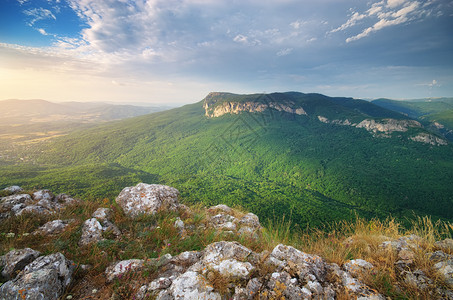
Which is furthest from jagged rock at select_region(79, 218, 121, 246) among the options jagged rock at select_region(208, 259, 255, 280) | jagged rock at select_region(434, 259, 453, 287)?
jagged rock at select_region(434, 259, 453, 287)

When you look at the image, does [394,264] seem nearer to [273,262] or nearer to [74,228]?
[273,262]

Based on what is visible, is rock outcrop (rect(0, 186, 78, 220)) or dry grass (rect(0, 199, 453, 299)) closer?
dry grass (rect(0, 199, 453, 299))

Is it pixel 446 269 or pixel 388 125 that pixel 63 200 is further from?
pixel 388 125

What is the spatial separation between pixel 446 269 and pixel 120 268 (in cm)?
576

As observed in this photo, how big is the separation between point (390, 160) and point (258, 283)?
128866mm

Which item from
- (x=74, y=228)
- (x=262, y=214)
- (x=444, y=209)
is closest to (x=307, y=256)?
(x=74, y=228)

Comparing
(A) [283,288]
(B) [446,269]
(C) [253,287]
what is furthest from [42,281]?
(B) [446,269]

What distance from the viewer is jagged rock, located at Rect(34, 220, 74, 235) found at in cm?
439

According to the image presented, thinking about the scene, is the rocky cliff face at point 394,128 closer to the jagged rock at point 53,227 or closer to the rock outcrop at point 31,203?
the jagged rock at point 53,227

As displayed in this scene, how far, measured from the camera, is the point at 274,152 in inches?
4382

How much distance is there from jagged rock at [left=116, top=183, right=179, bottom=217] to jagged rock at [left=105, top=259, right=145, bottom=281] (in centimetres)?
266

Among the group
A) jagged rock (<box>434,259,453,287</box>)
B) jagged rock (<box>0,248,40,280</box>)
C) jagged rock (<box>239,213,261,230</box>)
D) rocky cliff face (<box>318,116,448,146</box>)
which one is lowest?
rocky cliff face (<box>318,116,448,146</box>)

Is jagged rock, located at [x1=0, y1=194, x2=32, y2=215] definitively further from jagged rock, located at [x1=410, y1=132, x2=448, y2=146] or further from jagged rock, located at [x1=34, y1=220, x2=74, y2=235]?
jagged rock, located at [x1=410, y1=132, x2=448, y2=146]

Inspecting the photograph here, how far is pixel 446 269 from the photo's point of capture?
9.49ft
